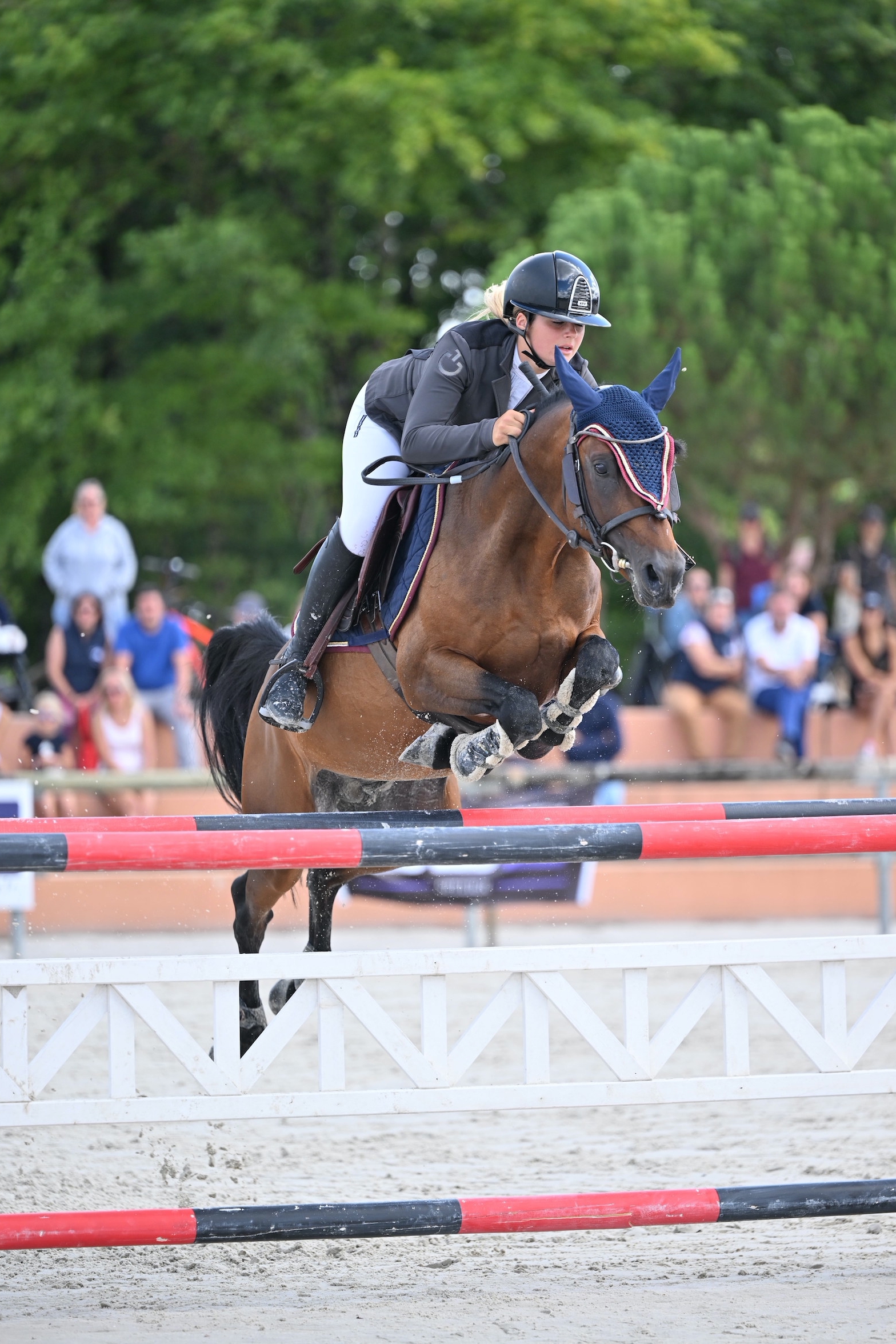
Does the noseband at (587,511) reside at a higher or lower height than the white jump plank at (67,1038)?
higher

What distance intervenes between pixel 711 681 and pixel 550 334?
18.9ft

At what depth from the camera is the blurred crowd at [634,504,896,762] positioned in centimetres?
965

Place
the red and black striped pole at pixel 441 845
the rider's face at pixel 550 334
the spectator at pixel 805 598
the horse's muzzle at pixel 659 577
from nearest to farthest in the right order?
the red and black striped pole at pixel 441 845 → the horse's muzzle at pixel 659 577 → the rider's face at pixel 550 334 → the spectator at pixel 805 598

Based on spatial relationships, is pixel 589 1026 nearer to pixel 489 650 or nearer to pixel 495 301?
pixel 489 650

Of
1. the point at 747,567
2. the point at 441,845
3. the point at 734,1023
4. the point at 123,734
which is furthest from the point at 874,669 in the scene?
the point at 441,845

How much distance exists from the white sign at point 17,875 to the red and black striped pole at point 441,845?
16.0 feet

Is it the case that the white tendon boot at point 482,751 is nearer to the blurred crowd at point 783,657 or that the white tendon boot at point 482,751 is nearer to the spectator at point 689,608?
the blurred crowd at point 783,657

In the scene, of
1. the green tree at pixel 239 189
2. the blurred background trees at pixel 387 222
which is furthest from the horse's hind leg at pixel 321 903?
the green tree at pixel 239 189

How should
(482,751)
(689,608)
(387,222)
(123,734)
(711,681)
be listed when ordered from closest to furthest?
1. (482,751)
2. (123,734)
3. (711,681)
4. (689,608)
5. (387,222)

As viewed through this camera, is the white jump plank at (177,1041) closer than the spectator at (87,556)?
Yes

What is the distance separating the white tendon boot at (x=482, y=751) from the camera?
166 inches

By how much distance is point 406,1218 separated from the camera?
3.35 meters

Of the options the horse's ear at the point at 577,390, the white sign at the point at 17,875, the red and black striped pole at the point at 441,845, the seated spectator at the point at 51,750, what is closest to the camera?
the red and black striped pole at the point at 441,845

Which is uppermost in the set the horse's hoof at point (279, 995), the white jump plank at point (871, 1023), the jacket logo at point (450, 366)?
the jacket logo at point (450, 366)
